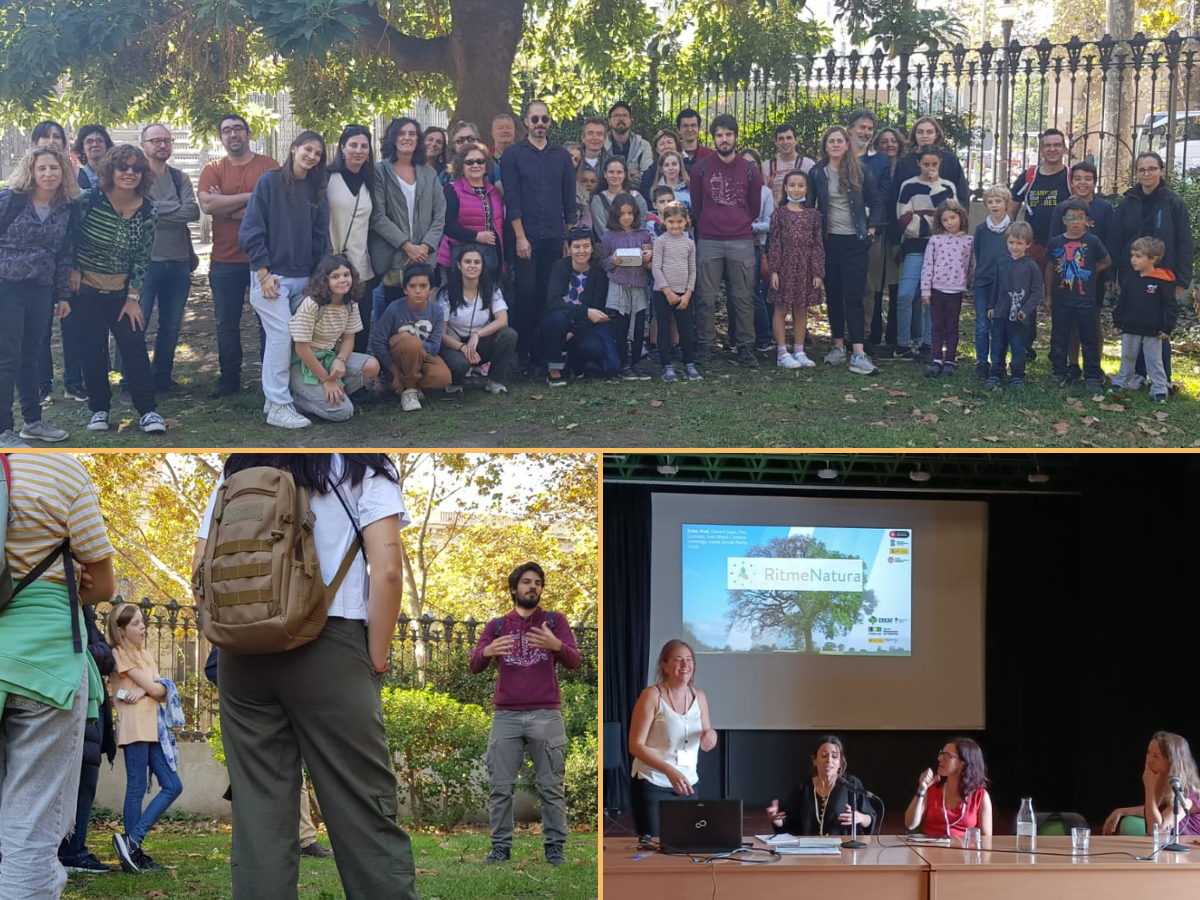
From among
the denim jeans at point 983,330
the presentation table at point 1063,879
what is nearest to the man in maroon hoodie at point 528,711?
the presentation table at point 1063,879

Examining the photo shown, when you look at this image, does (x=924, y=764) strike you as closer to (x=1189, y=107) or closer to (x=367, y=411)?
(x=1189, y=107)

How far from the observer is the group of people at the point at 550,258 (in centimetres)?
561

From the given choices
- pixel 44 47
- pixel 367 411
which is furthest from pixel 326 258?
pixel 44 47

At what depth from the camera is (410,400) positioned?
18.3 feet

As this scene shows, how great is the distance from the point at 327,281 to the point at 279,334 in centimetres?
35

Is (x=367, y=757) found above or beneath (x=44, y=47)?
beneath

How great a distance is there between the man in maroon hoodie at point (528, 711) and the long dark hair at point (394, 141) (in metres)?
2.57

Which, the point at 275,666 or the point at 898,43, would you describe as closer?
the point at 275,666

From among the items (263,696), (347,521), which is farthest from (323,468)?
(263,696)

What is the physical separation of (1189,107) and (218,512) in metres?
6.04

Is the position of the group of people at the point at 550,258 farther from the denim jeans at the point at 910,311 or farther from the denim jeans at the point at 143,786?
the denim jeans at the point at 143,786

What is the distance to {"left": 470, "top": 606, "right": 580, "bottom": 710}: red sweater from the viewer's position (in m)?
4.24

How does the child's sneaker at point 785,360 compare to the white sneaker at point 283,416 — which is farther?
the child's sneaker at point 785,360

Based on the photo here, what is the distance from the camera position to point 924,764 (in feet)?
29.5
